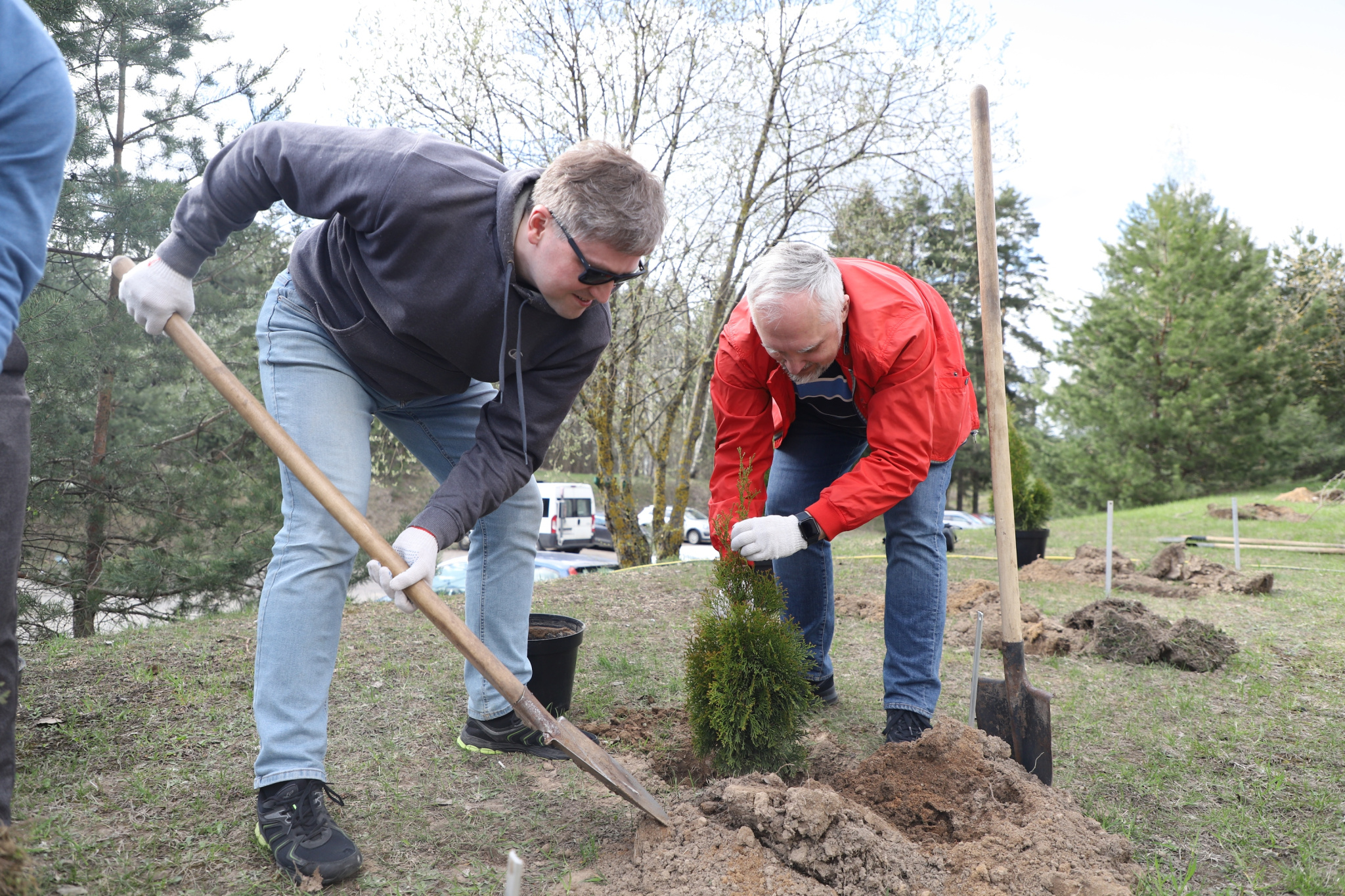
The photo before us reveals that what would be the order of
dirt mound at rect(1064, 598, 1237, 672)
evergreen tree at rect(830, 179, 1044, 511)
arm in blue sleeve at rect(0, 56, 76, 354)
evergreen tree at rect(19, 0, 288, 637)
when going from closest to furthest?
arm in blue sleeve at rect(0, 56, 76, 354), dirt mound at rect(1064, 598, 1237, 672), evergreen tree at rect(19, 0, 288, 637), evergreen tree at rect(830, 179, 1044, 511)

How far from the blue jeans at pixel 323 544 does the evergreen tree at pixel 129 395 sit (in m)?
4.46

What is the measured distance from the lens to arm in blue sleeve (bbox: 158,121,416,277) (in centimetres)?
221

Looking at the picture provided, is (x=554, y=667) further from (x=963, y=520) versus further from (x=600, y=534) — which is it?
(x=600, y=534)

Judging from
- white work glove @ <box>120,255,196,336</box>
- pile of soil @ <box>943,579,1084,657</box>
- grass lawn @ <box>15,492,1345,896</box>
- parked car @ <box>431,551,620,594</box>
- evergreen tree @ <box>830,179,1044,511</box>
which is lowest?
parked car @ <box>431,551,620,594</box>

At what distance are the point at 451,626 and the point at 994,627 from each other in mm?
3901

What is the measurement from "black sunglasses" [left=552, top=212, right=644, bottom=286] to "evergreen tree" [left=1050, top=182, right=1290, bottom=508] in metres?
25.0

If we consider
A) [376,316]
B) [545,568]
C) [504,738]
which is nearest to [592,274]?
[376,316]

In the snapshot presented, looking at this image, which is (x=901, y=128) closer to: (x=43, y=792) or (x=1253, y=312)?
(x=43, y=792)

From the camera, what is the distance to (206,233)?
2342mm

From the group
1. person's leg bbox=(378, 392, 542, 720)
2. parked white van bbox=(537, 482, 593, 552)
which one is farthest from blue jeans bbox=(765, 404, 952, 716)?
parked white van bbox=(537, 482, 593, 552)

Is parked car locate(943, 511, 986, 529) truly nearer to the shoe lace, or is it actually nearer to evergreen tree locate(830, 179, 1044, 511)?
evergreen tree locate(830, 179, 1044, 511)

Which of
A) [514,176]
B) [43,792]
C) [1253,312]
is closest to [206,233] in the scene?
[514,176]

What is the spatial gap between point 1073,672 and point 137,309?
4.21 meters

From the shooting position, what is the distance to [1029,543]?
27.0ft
